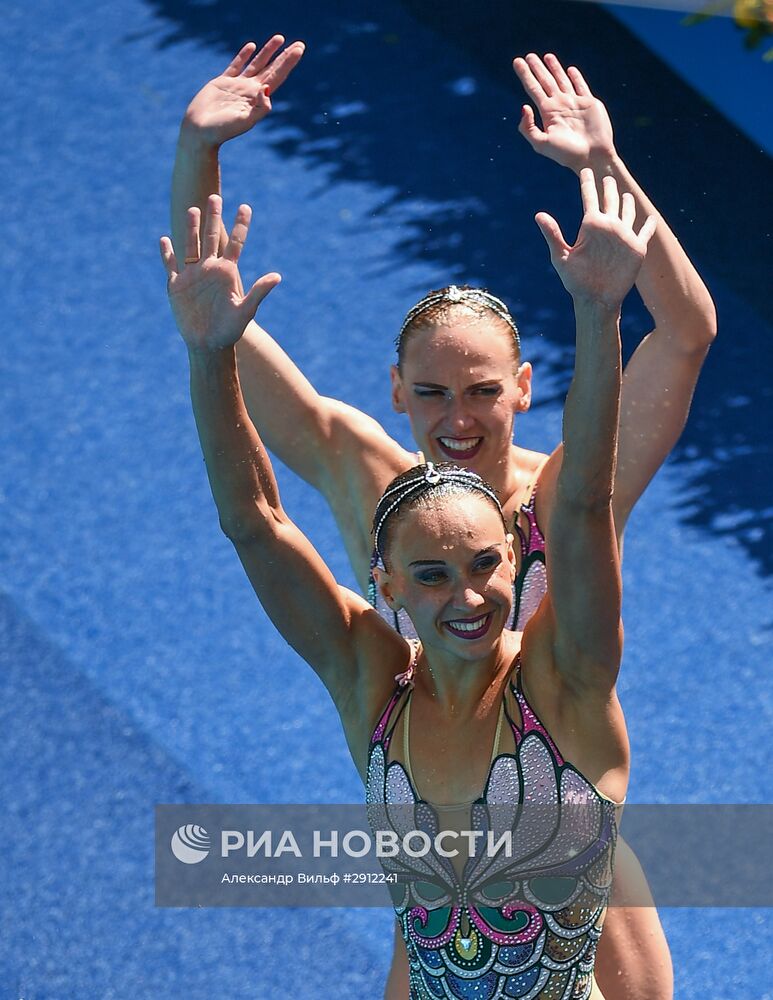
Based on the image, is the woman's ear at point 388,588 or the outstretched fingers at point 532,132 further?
the outstretched fingers at point 532,132

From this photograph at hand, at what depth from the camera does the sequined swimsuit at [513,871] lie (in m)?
2.76

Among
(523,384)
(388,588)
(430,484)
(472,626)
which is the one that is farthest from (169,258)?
(523,384)

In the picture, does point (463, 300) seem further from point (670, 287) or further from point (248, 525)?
point (248, 525)

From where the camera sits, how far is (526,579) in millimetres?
3445

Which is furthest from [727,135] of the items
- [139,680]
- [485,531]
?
[485,531]

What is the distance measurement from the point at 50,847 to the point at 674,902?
1920mm

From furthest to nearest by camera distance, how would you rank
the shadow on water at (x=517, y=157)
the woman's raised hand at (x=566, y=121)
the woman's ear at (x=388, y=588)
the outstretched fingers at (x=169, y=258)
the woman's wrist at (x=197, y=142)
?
the shadow on water at (x=517, y=157) → the woman's wrist at (x=197, y=142) → the woman's raised hand at (x=566, y=121) → the woman's ear at (x=388, y=588) → the outstretched fingers at (x=169, y=258)

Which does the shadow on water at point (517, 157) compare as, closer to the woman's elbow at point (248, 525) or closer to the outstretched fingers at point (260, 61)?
the outstretched fingers at point (260, 61)

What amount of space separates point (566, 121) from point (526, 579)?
96 centimetres

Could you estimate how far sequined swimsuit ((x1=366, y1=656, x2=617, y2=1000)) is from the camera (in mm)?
2760

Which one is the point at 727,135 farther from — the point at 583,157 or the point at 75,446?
the point at 583,157

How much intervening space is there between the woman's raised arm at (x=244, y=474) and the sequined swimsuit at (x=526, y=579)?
466mm
